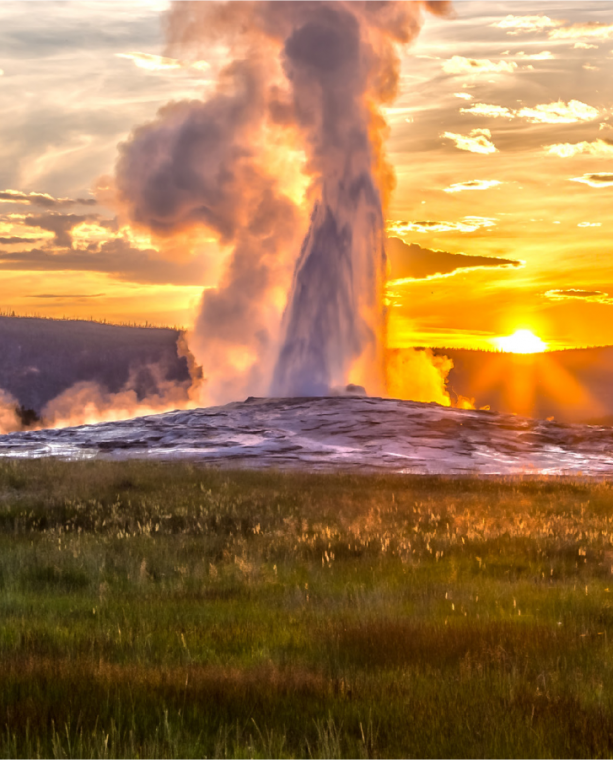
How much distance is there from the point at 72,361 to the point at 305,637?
153 metres

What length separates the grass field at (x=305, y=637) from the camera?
425 cm

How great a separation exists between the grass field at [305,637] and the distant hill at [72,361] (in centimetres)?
12866

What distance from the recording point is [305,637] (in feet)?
20.4

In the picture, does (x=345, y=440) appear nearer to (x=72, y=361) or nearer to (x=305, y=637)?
(x=305, y=637)

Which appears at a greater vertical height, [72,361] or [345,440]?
[72,361]

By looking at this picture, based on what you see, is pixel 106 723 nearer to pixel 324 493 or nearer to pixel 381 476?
pixel 324 493

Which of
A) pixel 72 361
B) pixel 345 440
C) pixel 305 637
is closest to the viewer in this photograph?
pixel 305 637

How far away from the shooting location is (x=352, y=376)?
5672 centimetres

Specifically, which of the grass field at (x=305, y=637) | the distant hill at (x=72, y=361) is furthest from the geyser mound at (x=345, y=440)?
the distant hill at (x=72, y=361)

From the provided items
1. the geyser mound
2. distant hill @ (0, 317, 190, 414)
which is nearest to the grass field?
the geyser mound

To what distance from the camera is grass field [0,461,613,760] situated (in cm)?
425

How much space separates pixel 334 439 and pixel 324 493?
1833 centimetres

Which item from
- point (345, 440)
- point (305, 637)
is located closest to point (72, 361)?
point (345, 440)

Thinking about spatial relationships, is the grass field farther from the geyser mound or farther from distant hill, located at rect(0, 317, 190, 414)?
distant hill, located at rect(0, 317, 190, 414)
